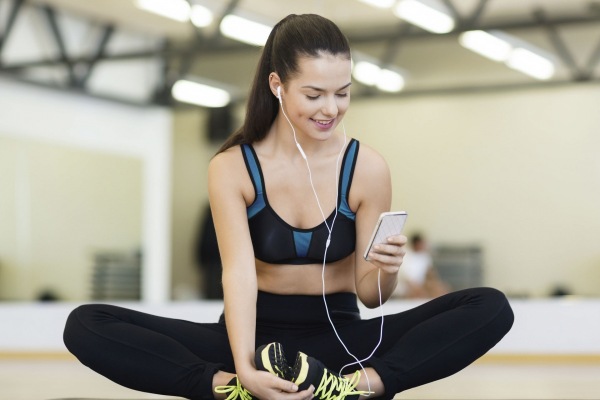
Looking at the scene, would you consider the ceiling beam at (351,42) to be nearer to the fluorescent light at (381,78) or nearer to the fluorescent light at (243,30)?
the fluorescent light at (243,30)

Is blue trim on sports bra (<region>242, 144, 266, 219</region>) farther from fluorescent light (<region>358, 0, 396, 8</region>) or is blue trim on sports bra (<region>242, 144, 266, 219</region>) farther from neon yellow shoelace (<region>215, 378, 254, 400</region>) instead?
fluorescent light (<region>358, 0, 396, 8</region>)

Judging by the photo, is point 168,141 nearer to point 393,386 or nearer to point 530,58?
point 530,58

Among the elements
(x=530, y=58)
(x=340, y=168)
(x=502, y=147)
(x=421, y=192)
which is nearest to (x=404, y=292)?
(x=421, y=192)

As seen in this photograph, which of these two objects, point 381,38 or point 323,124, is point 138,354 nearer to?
point 323,124

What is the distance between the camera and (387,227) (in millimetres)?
1808

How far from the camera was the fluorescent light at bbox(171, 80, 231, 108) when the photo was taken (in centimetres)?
588

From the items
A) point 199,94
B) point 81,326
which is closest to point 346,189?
point 81,326

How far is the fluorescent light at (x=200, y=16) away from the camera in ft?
19.0

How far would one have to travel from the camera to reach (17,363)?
14.4 ft

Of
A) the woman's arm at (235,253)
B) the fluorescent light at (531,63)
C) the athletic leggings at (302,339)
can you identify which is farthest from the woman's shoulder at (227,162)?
the fluorescent light at (531,63)

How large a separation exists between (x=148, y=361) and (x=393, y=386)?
0.48 m

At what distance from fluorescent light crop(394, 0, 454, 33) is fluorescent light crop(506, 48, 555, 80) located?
1.29ft

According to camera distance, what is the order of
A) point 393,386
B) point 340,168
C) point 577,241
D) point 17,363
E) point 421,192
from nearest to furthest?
point 393,386 → point 340,168 → point 17,363 → point 577,241 → point 421,192

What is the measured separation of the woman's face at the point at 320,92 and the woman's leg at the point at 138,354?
0.51 metres
